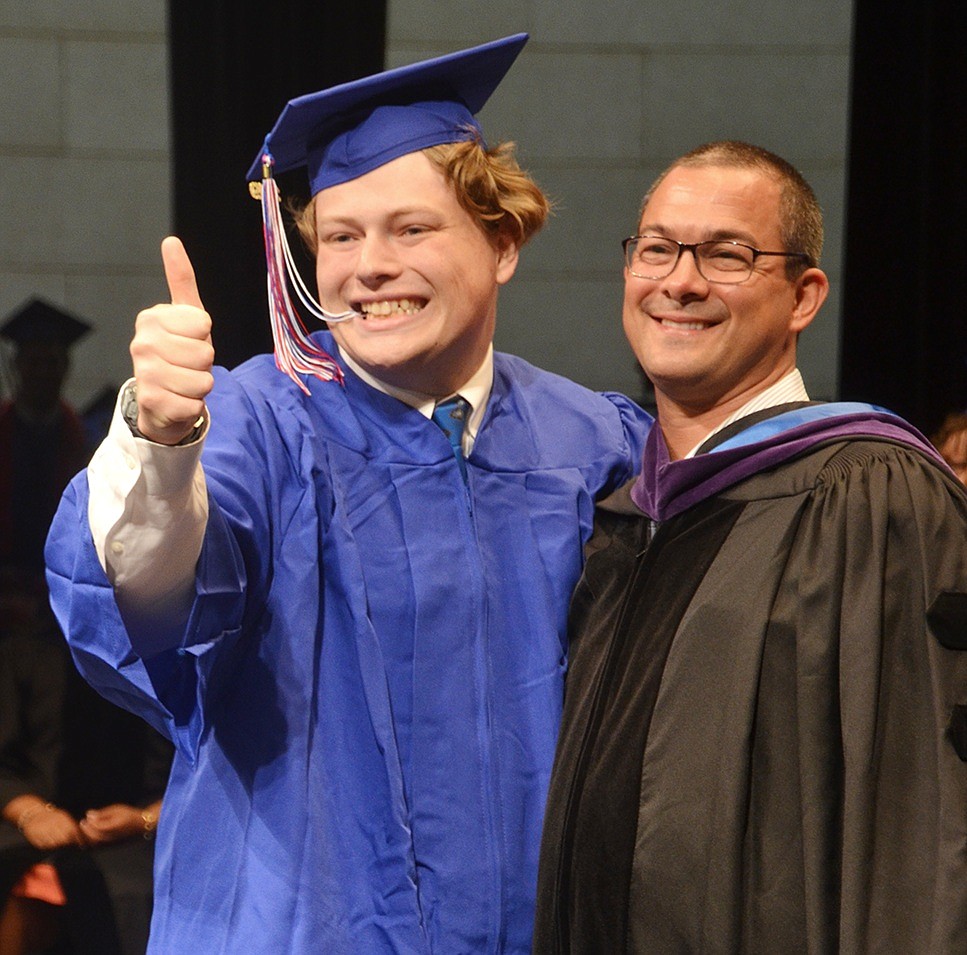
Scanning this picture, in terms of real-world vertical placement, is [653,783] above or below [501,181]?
below

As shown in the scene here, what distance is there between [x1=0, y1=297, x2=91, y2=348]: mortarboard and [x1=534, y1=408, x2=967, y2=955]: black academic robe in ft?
6.52

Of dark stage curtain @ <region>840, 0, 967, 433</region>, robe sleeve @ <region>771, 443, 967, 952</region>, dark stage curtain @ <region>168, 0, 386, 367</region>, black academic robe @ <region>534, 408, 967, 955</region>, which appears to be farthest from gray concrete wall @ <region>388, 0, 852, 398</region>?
robe sleeve @ <region>771, 443, 967, 952</region>

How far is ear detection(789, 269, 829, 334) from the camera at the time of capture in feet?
6.57

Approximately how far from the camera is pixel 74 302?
3.41 m

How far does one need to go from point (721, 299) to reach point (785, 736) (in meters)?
0.63

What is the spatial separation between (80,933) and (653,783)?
74.1 inches

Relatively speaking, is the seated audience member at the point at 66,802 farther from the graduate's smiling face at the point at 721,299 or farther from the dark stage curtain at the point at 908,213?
the dark stage curtain at the point at 908,213

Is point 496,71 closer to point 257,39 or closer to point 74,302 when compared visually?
point 257,39

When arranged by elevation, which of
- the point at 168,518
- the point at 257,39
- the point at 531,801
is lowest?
the point at 531,801

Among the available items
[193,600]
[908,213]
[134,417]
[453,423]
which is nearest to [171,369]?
[134,417]

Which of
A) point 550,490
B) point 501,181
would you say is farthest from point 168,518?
point 501,181

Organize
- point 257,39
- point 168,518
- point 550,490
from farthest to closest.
→ point 257,39
point 550,490
point 168,518

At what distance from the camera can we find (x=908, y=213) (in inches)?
130

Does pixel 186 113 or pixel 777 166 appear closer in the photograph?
pixel 777 166
